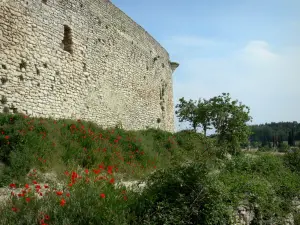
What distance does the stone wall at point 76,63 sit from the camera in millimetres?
8359

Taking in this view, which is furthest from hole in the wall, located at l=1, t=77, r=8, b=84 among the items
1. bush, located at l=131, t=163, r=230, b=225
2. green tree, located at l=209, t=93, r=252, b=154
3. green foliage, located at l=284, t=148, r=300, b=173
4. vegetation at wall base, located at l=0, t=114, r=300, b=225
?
green tree, located at l=209, t=93, r=252, b=154

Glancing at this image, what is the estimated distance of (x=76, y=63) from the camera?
432 inches

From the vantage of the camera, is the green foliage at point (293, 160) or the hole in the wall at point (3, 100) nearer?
the hole in the wall at point (3, 100)

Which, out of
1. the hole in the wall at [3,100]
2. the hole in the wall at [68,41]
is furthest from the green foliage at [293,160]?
the hole in the wall at [3,100]

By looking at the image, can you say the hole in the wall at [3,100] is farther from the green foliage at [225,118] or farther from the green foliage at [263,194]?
the green foliage at [225,118]

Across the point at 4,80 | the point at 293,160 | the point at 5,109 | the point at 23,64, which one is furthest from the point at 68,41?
the point at 293,160

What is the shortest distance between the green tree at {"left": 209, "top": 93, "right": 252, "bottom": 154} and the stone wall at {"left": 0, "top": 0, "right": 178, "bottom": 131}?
5738mm

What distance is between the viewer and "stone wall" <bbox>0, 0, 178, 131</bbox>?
329 inches

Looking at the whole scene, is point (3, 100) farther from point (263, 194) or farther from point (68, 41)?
point (263, 194)

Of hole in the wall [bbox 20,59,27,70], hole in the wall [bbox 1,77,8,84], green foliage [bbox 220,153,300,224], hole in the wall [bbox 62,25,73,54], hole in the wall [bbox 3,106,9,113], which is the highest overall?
hole in the wall [bbox 62,25,73,54]

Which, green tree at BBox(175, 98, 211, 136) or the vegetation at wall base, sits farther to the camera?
green tree at BBox(175, 98, 211, 136)

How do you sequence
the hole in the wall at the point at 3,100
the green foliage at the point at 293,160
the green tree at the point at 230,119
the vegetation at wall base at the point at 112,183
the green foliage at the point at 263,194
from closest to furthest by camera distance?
1. the vegetation at wall base at the point at 112,183
2. the green foliage at the point at 263,194
3. the hole in the wall at the point at 3,100
4. the green foliage at the point at 293,160
5. the green tree at the point at 230,119

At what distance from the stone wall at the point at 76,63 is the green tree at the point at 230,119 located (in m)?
5.74

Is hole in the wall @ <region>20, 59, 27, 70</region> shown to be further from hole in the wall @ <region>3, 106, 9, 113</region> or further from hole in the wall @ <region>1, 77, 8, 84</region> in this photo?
→ hole in the wall @ <region>3, 106, 9, 113</region>
